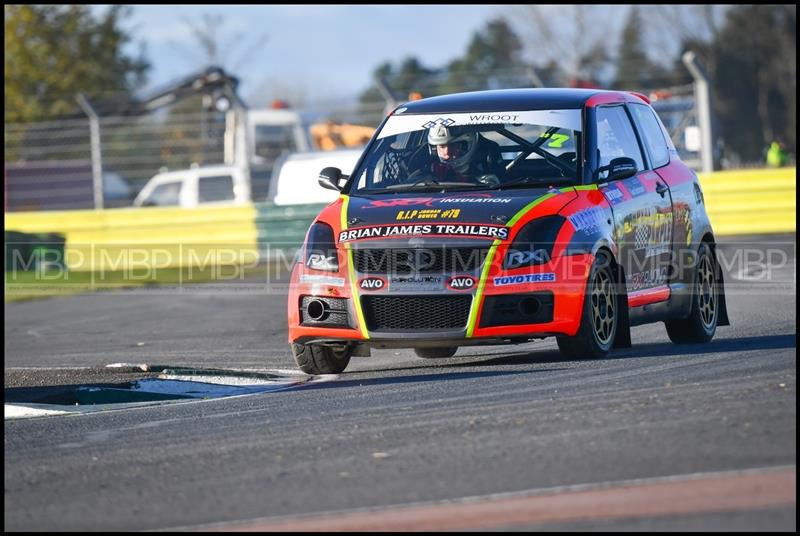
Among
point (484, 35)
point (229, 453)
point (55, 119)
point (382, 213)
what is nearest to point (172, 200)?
point (55, 119)

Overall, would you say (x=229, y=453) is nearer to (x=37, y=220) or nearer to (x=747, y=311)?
(x=747, y=311)

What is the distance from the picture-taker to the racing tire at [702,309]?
10.5 meters

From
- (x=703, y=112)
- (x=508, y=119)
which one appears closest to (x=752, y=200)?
(x=703, y=112)

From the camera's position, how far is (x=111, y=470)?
625 centimetres

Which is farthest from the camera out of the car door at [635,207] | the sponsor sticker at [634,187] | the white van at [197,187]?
the white van at [197,187]

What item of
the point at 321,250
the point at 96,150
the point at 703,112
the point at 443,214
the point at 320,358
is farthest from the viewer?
the point at 96,150

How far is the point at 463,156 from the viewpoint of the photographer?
989 centimetres

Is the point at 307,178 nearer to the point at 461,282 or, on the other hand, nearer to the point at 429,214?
the point at 429,214

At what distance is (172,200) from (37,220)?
→ 766cm

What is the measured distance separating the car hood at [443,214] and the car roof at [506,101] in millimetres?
950

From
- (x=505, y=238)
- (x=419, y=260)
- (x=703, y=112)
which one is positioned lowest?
(x=419, y=260)

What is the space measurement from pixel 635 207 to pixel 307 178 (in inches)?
495

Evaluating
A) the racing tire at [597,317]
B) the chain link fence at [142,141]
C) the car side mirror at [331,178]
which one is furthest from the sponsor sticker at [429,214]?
the chain link fence at [142,141]

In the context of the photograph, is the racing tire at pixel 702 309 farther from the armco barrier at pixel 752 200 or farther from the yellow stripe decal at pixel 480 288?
the armco barrier at pixel 752 200
